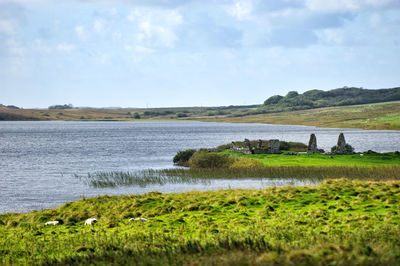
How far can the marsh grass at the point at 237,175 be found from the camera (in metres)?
41.2

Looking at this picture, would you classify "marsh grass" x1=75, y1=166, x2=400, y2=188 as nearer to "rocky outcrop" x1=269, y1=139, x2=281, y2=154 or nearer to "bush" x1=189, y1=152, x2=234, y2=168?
"bush" x1=189, y1=152, x2=234, y2=168

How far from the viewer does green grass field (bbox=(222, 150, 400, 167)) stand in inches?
1865

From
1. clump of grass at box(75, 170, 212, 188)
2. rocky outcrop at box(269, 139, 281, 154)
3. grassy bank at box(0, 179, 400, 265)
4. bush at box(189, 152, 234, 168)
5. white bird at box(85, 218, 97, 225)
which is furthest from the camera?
rocky outcrop at box(269, 139, 281, 154)

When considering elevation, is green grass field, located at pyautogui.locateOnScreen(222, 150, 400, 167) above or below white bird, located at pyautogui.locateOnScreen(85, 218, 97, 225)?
below

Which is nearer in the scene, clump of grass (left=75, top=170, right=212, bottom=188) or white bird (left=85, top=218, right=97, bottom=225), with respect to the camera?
white bird (left=85, top=218, right=97, bottom=225)

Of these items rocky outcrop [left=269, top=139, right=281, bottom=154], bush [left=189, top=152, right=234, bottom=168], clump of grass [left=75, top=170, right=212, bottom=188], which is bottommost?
clump of grass [left=75, top=170, right=212, bottom=188]

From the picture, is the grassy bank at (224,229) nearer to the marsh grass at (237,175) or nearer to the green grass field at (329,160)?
the marsh grass at (237,175)

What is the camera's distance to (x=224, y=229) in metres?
17.1

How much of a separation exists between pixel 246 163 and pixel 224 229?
115ft

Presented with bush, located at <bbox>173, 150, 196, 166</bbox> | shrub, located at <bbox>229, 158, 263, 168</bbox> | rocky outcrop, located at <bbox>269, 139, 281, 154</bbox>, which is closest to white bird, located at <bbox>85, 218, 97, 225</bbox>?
shrub, located at <bbox>229, 158, 263, 168</bbox>

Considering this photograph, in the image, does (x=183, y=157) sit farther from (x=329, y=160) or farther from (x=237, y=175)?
(x=329, y=160)

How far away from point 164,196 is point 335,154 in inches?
1383

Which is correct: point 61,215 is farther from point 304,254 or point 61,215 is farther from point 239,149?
point 239,149

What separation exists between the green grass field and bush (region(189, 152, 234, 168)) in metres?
2.35
